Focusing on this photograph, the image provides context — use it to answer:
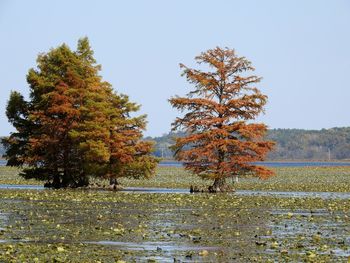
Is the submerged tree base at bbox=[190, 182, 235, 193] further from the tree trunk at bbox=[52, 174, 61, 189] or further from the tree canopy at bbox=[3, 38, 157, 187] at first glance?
the tree trunk at bbox=[52, 174, 61, 189]

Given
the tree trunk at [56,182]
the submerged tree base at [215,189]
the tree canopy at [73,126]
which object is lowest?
the submerged tree base at [215,189]

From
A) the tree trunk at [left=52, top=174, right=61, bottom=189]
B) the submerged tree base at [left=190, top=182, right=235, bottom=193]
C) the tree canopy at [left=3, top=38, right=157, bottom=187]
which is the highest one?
the tree canopy at [left=3, top=38, right=157, bottom=187]

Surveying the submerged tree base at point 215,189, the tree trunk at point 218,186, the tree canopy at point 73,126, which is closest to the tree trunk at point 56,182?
the tree canopy at point 73,126

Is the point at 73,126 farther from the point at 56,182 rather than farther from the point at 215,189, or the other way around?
the point at 215,189

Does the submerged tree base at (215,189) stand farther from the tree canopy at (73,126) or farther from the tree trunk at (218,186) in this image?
the tree canopy at (73,126)

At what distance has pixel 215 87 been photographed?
60.0 meters

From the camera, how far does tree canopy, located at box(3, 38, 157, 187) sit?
202 ft

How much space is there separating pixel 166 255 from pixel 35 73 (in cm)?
4348

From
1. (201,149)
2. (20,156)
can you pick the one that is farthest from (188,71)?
(20,156)

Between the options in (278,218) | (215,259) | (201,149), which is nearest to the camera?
(215,259)

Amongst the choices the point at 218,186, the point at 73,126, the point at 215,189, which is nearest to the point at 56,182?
the point at 73,126

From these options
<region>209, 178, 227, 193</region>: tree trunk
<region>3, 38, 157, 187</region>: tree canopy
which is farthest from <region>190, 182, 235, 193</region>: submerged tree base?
<region>3, 38, 157, 187</region>: tree canopy

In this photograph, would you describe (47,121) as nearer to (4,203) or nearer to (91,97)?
(91,97)

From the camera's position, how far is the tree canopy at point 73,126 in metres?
61.6
